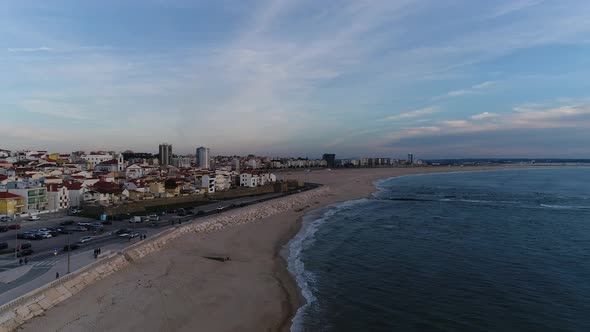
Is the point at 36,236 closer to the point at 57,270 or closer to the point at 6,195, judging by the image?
the point at 57,270

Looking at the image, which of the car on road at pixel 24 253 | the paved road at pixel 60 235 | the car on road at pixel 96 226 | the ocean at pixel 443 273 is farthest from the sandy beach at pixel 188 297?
the car on road at pixel 96 226

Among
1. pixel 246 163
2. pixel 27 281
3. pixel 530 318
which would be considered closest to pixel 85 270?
pixel 27 281

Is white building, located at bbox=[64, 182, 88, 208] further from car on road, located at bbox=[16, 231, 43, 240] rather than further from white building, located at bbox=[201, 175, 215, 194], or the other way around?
white building, located at bbox=[201, 175, 215, 194]

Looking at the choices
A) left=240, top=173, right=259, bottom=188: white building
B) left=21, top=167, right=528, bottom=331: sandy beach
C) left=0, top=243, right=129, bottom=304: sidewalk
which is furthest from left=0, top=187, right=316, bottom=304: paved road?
left=240, top=173, right=259, bottom=188: white building

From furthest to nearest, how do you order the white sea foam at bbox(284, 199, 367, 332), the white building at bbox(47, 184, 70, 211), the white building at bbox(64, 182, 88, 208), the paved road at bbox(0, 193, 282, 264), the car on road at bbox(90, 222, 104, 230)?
the white building at bbox(64, 182, 88, 208), the white building at bbox(47, 184, 70, 211), the car on road at bbox(90, 222, 104, 230), the paved road at bbox(0, 193, 282, 264), the white sea foam at bbox(284, 199, 367, 332)

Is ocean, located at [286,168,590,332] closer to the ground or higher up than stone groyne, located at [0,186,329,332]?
closer to the ground

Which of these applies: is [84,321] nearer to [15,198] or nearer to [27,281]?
[27,281]
